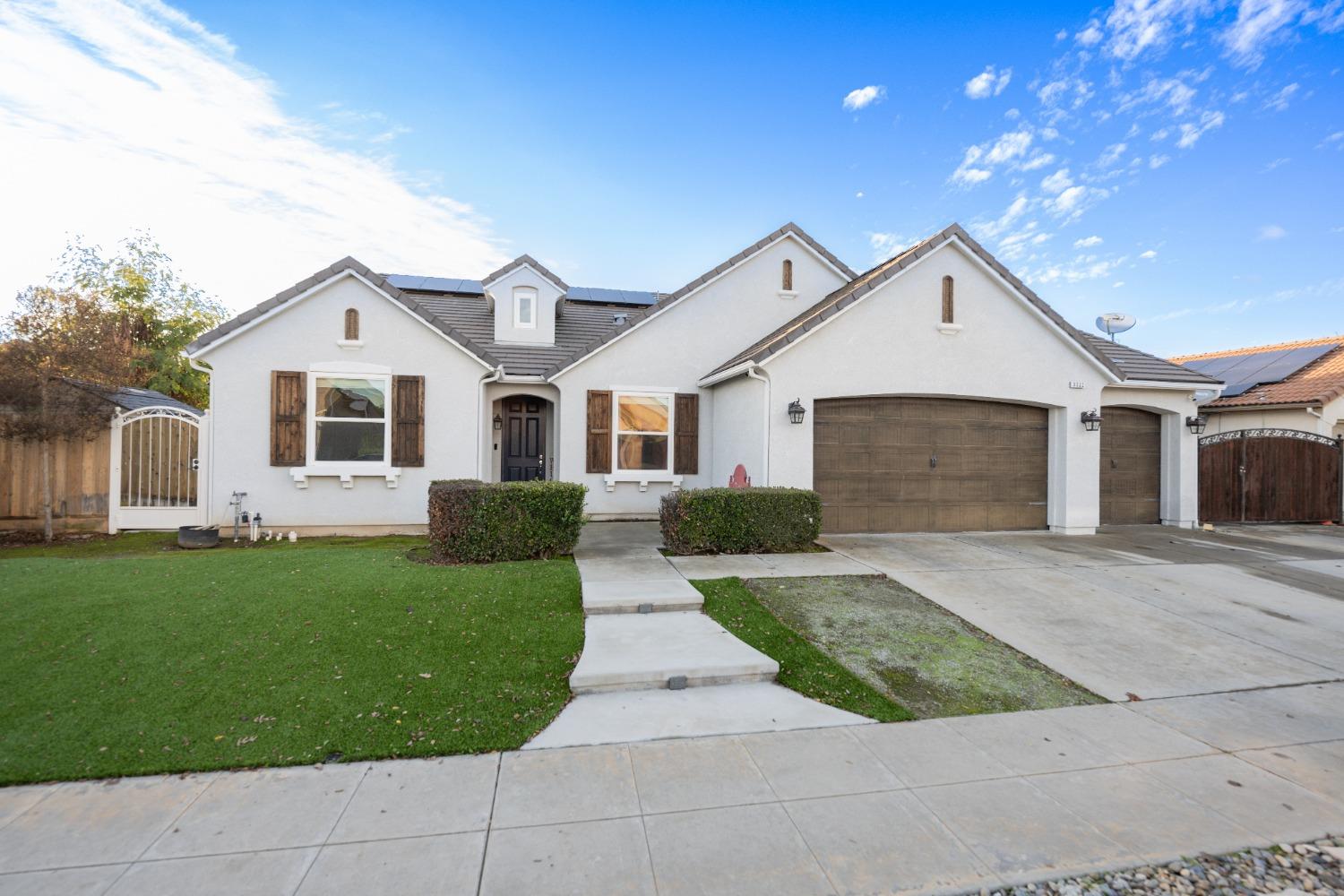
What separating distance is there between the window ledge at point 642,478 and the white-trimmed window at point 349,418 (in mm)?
4126

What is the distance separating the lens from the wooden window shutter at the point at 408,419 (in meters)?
10.2

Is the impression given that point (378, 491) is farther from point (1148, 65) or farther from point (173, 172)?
point (1148, 65)

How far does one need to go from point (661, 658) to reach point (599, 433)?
24.2ft

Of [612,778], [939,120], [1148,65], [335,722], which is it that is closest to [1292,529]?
[1148,65]

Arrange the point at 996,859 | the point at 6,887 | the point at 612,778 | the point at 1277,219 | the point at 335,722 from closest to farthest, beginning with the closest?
the point at 6,887
the point at 996,859
the point at 612,778
the point at 335,722
the point at 1277,219

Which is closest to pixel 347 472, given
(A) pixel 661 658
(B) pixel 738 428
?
(B) pixel 738 428

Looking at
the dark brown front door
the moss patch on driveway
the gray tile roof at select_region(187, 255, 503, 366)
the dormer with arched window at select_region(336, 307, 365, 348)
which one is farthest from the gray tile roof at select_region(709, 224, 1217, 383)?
the dormer with arched window at select_region(336, 307, 365, 348)

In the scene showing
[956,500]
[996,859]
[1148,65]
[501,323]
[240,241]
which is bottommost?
[996,859]

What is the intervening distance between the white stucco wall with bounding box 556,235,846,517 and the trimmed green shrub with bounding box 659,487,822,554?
301 centimetres

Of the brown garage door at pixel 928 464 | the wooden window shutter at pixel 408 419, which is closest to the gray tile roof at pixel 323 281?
the wooden window shutter at pixel 408 419

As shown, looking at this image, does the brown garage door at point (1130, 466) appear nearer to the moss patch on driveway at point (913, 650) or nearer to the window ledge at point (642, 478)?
the moss patch on driveway at point (913, 650)

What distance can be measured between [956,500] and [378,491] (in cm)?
1059

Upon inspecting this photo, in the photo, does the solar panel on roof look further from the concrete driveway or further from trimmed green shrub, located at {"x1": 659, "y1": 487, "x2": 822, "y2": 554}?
trimmed green shrub, located at {"x1": 659, "y1": 487, "x2": 822, "y2": 554}

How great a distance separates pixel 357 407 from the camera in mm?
10086
